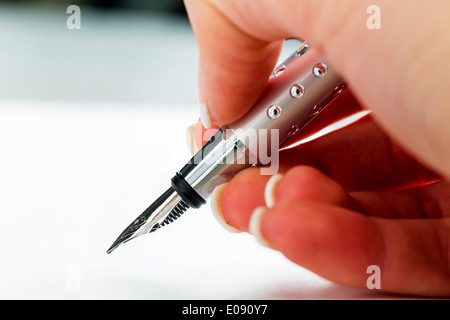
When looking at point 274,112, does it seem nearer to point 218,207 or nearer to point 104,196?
point 218,207

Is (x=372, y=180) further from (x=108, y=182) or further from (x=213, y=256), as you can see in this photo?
(x=108, y=182)

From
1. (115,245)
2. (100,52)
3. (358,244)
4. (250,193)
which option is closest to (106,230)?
(115,245)

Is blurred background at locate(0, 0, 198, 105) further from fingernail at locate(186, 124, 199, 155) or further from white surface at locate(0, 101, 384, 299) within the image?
fingernail at locate(186, 124, 199, 155)

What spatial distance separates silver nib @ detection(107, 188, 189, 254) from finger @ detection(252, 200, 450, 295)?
0.56 feet

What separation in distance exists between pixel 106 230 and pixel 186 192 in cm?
9

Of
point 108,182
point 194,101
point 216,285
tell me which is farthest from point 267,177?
point 194,101

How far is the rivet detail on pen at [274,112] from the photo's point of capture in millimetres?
439

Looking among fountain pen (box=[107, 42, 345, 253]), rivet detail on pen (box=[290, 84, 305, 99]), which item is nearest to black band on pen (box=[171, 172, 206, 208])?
fountain pen (box=[107, 42, 345, 253])

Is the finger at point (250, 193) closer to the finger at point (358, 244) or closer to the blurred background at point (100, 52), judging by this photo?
the finger at point (358, 244)

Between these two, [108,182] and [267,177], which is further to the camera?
[108,182]

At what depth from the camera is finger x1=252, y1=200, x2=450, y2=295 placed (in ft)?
1.01
